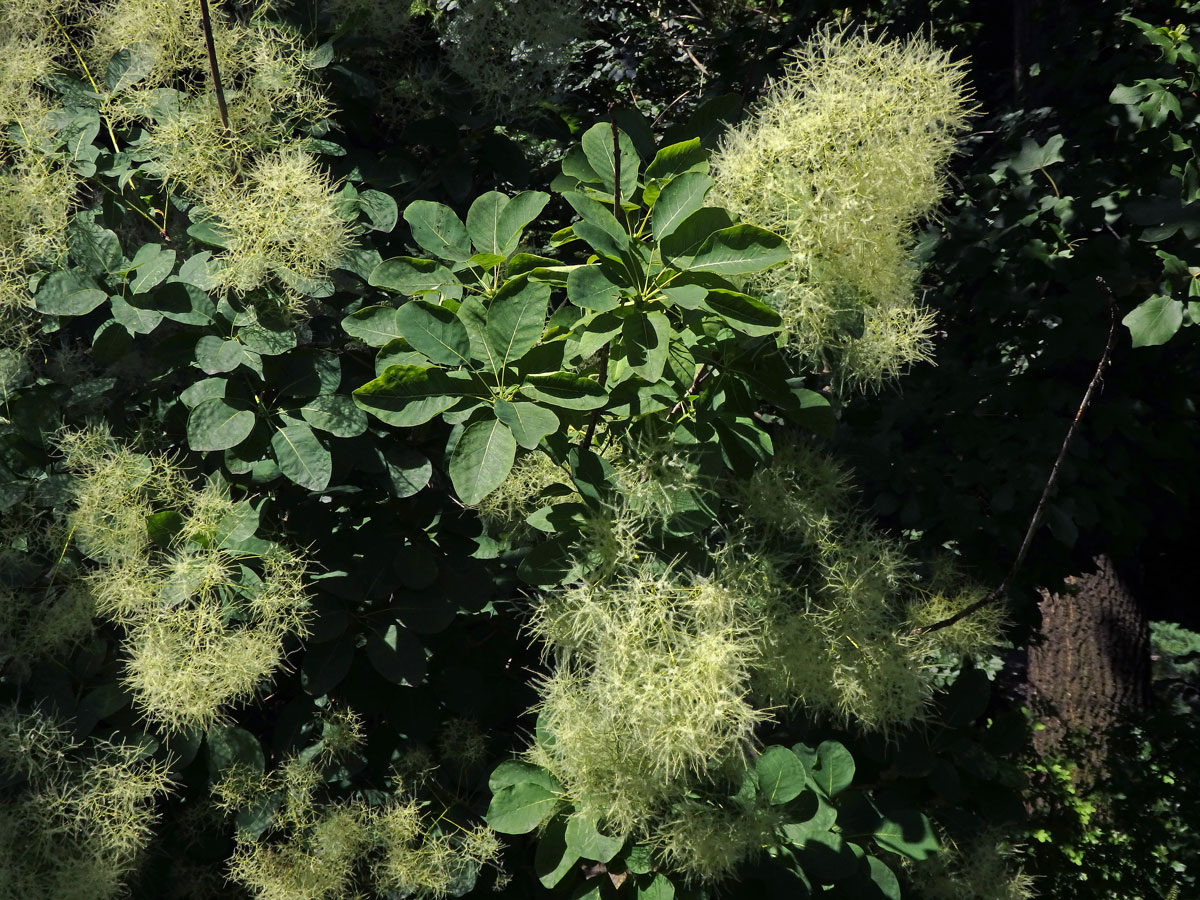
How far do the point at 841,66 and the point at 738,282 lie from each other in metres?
0.38

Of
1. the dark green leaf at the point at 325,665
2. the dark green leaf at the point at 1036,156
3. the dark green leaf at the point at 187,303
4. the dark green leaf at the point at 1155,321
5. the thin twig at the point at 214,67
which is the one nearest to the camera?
the thin twig at the point at 214,67

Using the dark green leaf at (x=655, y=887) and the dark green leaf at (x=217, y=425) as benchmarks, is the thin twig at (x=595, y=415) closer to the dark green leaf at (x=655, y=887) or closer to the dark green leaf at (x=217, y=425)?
the dark green leaf at (x=217, y=425)

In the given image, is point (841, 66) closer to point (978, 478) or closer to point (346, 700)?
point (978, 478)

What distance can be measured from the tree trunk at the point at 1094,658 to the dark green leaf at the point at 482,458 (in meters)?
3.25

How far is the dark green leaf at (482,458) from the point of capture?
3.92 ft

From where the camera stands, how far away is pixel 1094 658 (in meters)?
3.77

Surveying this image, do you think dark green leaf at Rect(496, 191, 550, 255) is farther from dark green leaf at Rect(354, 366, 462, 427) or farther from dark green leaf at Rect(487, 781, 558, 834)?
dark green leaf at Rect(487, 781, 558, 834)

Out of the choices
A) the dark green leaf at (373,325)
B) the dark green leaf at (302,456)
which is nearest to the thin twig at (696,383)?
the dark green leaf at (373,325)

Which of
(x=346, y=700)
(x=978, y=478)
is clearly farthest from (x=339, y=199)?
(x=978, y=478)

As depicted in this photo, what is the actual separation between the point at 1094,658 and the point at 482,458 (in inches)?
138

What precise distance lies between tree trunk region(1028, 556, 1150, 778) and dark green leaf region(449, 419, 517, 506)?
128 inches

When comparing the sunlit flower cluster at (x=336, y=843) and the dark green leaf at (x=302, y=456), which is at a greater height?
the dark green leaf at (x=302, y=456)

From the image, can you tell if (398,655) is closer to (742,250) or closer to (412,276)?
(412,276)

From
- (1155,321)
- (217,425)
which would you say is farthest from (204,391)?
(1155,321)
